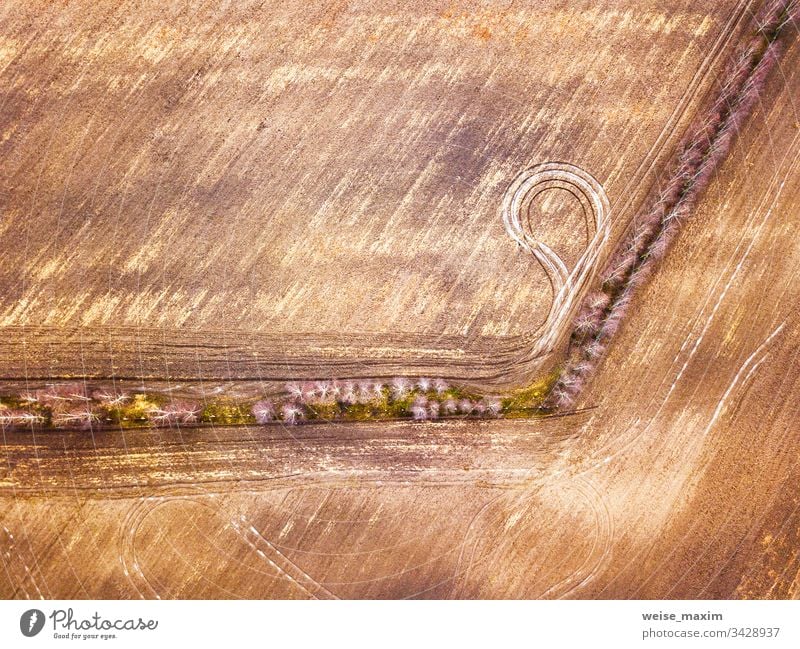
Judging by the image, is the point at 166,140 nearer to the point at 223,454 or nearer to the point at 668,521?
the point at 223,454

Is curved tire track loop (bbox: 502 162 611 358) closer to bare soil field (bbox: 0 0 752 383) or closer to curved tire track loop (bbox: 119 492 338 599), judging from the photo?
bare soil field (bbox: 0 0 752 383)

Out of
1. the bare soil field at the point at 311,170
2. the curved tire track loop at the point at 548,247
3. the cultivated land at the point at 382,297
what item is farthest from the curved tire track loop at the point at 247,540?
the curved tire track loop at the point at 548,247

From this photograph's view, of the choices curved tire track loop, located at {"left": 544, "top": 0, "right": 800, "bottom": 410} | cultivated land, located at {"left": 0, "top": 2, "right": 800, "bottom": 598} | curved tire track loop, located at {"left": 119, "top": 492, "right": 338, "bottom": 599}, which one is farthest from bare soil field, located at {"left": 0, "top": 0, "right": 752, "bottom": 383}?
curved tire track loop, located at {"left": 119, "top": 492, "right": 338, "bottom": 599}

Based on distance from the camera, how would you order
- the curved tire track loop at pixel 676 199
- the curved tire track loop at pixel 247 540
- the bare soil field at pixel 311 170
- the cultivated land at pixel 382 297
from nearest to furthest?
the curved tire track loop at pixel 247 540 → the cultivated land at pixel 382 297 → the bare soil field at pixel 311 170 → the curved tire track loop at pixel 676 199

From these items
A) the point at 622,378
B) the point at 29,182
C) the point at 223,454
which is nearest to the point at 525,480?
the point at 622,378

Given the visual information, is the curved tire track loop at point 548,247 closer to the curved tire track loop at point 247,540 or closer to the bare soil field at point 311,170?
the bare soil field at point 311,170

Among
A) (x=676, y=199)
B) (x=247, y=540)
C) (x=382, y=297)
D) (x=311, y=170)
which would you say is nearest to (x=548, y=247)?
(x=676, y=199)

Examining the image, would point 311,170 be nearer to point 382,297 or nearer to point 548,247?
point 382,297
